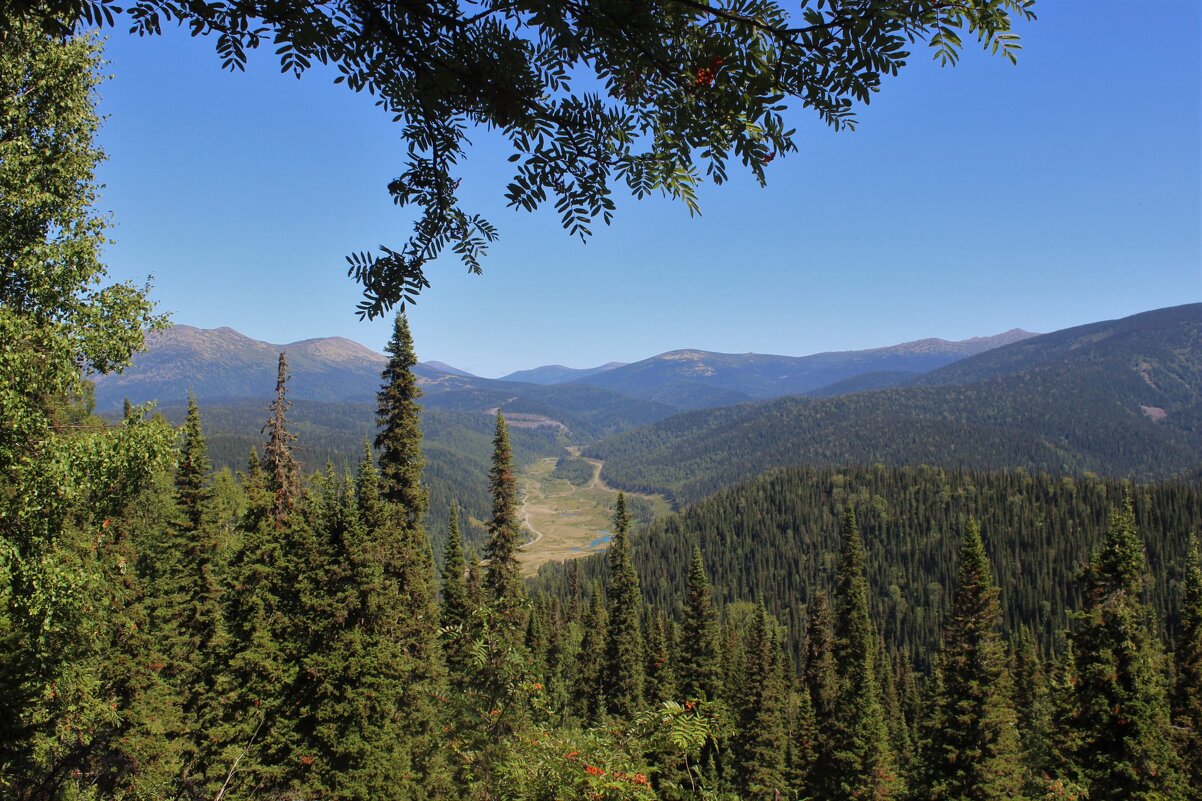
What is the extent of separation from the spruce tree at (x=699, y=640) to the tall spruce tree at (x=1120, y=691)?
738 inches

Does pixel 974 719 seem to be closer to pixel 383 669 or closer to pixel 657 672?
pixel 657 672

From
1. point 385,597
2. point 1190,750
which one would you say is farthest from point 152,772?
point 1190,750

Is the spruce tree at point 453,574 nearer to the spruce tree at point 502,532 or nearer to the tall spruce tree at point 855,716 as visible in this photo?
the spruce tree at point 502,532

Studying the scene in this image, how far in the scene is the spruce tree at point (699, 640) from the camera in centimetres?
3700

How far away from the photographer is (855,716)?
31.3 metres

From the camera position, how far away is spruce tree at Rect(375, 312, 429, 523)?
79.8ft

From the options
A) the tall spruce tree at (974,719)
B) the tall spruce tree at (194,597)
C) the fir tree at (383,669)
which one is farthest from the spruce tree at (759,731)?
the tall spruce tree at (194,597)

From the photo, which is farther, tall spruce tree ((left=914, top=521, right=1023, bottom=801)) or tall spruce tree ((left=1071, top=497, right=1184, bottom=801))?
tall spruce tree ((left=914, top=521, right=1023, bottom=801))

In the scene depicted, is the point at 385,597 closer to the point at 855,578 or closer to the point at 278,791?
the point at 278,791

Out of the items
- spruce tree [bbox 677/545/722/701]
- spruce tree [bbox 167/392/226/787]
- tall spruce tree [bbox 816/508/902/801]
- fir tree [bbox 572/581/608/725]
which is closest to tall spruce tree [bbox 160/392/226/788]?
spruce tree [bbox 167/392/226/787]

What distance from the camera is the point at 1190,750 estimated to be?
25.7 m

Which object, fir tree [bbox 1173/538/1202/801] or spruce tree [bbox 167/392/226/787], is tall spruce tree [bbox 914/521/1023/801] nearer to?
fir tree [bbox 1173/538/1202/801]

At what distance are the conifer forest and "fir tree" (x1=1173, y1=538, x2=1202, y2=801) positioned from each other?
0.39 feet

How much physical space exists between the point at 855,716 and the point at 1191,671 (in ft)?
45.3
